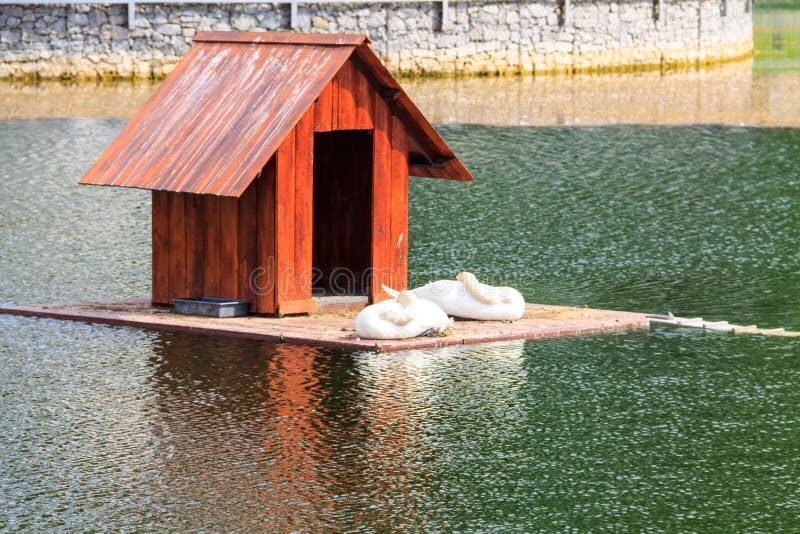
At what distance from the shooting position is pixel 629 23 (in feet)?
135

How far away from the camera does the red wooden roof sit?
44.7 feet

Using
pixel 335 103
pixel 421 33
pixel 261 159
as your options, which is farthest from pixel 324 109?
pixel 421 33

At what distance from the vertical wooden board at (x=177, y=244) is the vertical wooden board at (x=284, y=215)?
103cm

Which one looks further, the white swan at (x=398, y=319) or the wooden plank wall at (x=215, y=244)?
the wooden plank wall at (x=215, y=244)

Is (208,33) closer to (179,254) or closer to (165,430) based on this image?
(179,254)

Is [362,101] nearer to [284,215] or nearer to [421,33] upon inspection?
[284,215]

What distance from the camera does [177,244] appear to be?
46.9 ft

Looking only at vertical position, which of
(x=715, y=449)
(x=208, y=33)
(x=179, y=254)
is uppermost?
(x=208, y=33)

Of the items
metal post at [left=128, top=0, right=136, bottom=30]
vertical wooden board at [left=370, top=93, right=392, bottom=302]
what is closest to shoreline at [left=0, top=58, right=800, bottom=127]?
metal post at [left=128, top=0, right=136, bottom=30]

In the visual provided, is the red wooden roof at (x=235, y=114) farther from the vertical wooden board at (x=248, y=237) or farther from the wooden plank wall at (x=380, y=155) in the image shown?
the vertical wooden board at (x=248, y=237)

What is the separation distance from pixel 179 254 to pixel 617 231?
678 centimetres

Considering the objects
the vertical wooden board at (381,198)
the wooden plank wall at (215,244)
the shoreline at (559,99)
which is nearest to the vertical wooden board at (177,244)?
the wooden plank wall at (215,244)

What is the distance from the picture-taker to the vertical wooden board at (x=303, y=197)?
13758mm

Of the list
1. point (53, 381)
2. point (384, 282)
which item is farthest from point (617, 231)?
point (53, 381)
